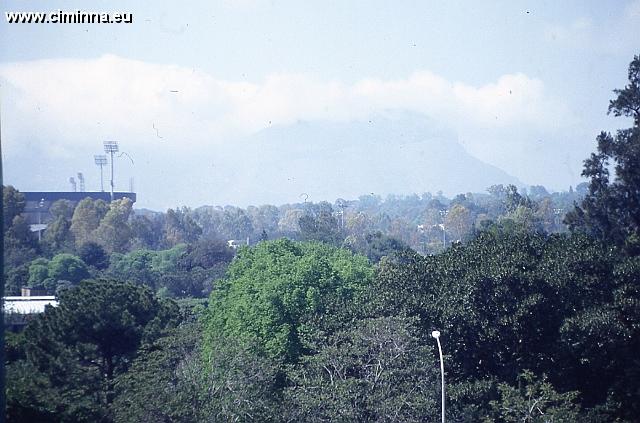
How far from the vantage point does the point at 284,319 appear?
502 inches

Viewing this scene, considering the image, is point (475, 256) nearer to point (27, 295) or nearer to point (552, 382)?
point (552, 382)

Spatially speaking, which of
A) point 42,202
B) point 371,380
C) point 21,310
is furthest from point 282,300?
point 42,202

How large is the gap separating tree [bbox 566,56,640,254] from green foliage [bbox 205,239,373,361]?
14.0ft

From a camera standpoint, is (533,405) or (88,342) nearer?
(533,405)

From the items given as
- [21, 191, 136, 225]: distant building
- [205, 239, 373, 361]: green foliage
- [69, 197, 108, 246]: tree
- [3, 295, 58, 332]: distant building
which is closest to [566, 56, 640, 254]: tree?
[205, 239, 373, 361]: green foliage

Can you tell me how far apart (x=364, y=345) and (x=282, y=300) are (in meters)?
2.74

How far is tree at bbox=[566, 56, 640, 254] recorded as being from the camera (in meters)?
15.0

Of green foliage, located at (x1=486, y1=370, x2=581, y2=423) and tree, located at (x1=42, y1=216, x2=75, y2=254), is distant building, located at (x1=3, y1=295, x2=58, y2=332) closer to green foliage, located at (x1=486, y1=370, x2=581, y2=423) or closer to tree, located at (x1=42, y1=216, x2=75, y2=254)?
green foliage, located at (x1=486, y1=370, x2=581, y2=423)

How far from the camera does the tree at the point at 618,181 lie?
15.0 metres

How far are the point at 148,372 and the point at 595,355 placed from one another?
5831 millimetres

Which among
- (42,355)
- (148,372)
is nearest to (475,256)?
(148,372)

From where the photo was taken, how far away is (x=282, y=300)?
1294 cm

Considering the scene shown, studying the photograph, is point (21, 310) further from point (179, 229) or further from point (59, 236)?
point (179, 229)

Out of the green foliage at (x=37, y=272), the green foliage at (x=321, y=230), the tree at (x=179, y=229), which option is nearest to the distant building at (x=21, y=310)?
the green foliage at (x=37, y=272)
